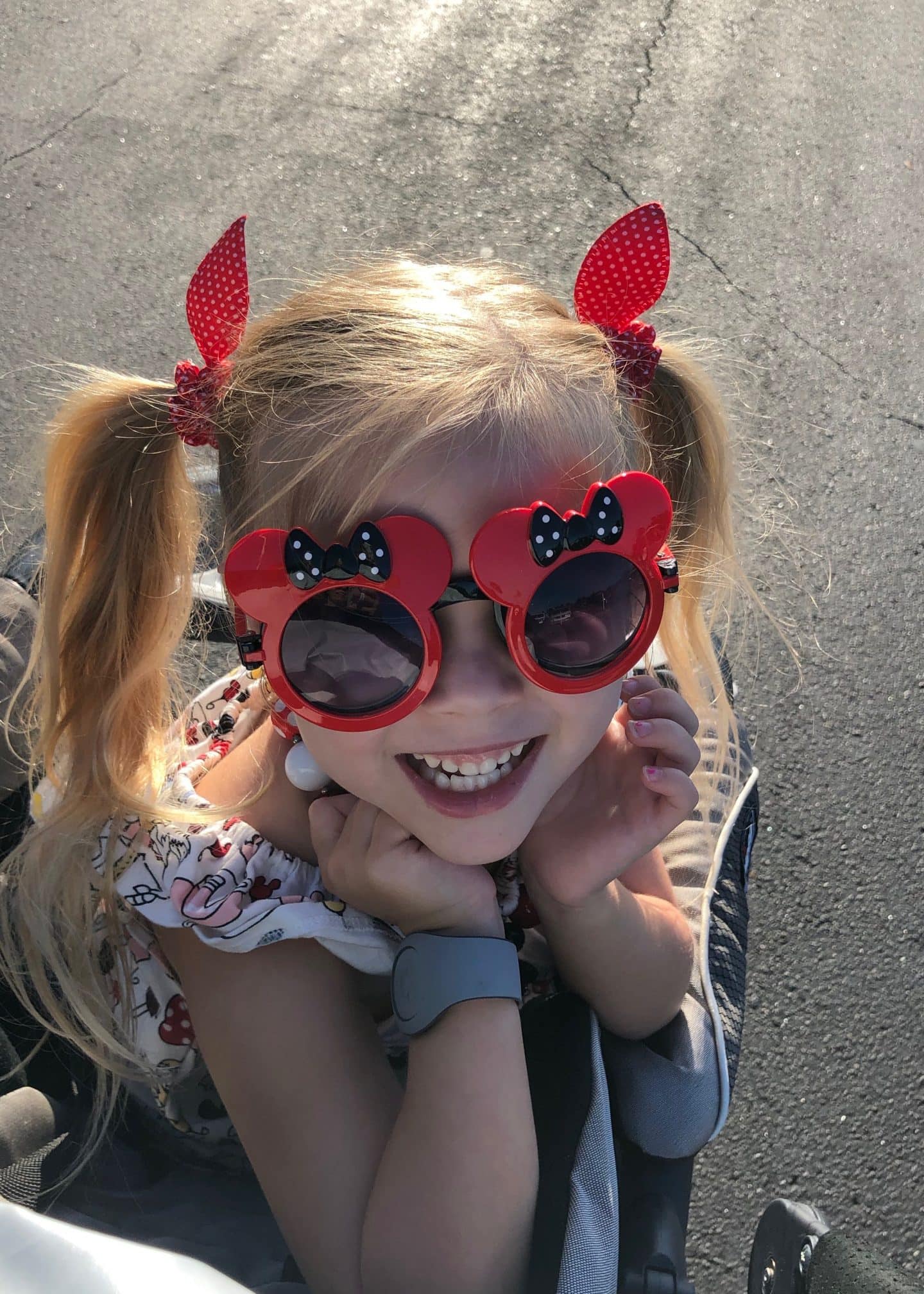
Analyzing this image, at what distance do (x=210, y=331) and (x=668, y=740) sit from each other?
2.29 ft

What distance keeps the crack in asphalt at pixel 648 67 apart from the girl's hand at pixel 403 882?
2.90 metres

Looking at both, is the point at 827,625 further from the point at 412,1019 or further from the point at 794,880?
the point at 412,1019

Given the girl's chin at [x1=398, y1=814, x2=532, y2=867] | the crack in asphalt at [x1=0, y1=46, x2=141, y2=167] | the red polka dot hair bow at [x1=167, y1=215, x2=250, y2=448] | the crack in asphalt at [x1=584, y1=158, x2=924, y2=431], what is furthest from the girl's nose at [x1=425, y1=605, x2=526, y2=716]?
the crack in asphalt at [x1=0, y1=46, x2=141, y2=167]

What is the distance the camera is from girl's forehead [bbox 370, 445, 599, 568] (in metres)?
1.00

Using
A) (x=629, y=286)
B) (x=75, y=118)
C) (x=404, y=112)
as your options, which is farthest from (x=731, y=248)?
(x=629, y=286)

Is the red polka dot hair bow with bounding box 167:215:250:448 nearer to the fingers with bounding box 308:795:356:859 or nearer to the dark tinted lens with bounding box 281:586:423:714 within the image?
the dark tinted lens with bounding box 281:586:423:714

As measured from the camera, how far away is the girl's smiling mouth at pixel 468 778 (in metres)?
1.10

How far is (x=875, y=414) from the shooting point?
281cm

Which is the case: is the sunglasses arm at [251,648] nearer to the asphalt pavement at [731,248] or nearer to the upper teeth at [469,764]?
the upper teeth at [469,764]

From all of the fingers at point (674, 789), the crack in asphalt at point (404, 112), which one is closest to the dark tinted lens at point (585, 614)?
the fingers at point (674, 789)

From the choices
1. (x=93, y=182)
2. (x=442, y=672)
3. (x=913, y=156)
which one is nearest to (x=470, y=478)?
(x=442, y=672)

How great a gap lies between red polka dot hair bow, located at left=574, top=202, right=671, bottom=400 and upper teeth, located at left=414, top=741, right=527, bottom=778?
423mm

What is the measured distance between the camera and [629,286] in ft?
3.99

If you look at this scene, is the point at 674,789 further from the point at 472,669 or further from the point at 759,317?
the point at 759,317
